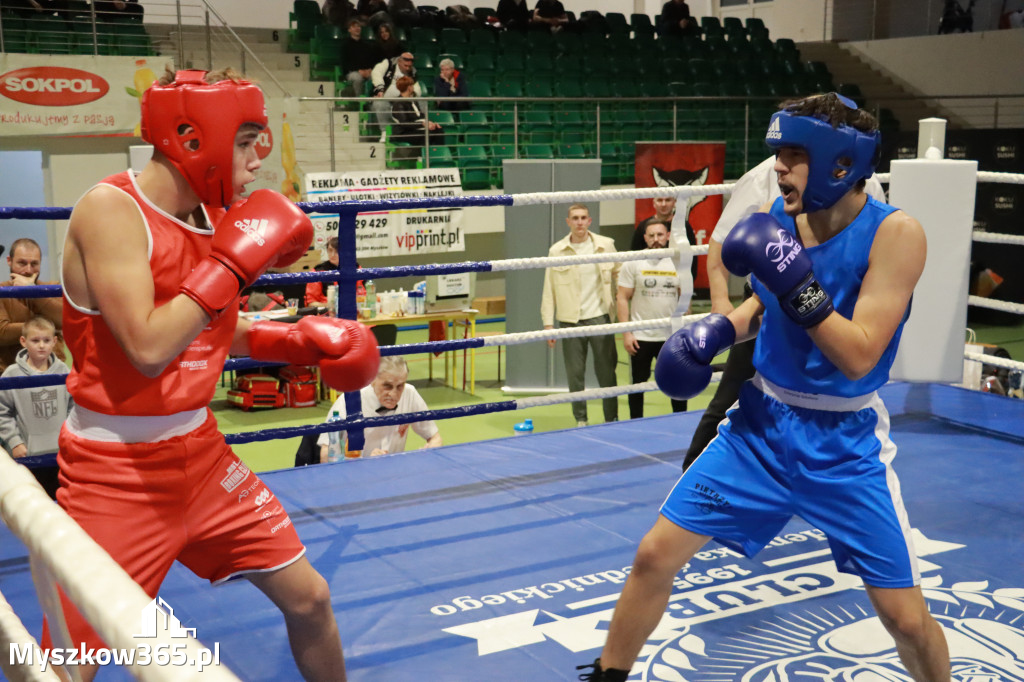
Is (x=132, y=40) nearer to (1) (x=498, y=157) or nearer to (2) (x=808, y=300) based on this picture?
(1) (x=498, y=157)

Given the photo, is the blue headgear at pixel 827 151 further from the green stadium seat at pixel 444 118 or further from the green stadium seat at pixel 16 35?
the green stadium seat at pixel 16 35

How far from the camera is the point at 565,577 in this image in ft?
8.34

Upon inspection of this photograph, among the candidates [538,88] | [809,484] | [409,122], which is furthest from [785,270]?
[538,88]

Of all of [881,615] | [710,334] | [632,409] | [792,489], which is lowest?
[632,409]

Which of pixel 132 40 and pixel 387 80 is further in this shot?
Answer: pixel 387 80

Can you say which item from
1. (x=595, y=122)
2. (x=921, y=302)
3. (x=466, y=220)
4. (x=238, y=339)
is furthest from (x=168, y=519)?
(x=595, y=122)

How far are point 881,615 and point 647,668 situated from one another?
1.83ft

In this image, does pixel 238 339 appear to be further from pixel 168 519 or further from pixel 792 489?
pixel 792 489

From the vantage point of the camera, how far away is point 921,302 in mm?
3824

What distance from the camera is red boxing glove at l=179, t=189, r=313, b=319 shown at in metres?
1.50

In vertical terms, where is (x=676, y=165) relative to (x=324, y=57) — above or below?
below

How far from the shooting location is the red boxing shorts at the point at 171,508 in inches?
61.0

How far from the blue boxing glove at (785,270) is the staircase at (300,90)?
770 cm

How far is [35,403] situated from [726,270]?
7.66ft
